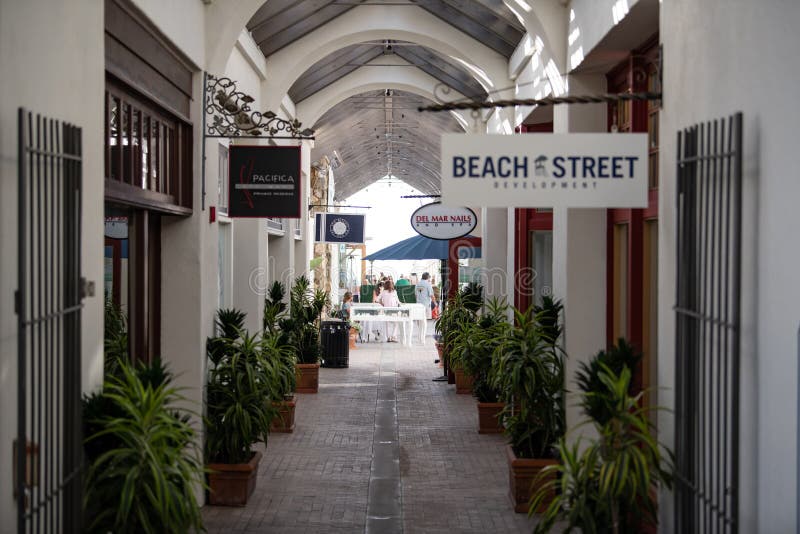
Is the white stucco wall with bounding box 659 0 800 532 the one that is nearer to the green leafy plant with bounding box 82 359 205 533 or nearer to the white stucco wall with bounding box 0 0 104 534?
the green leafy plant with bounding box 82 359 205 533

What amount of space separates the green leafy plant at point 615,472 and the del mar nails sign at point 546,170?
0.88m

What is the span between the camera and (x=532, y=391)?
24.3 ft

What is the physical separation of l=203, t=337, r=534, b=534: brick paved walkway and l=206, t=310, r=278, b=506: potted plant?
0.66 feet

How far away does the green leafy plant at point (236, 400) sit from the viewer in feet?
24.7

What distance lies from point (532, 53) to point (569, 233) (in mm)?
3298

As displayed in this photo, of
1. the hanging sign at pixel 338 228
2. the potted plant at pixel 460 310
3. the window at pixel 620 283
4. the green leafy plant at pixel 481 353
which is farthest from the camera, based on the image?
the hanging sign at pixel 338 228

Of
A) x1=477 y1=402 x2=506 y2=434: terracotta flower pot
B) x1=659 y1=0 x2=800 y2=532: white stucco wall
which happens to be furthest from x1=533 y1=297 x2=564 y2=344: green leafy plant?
x1=659 y1=0 x2=800 y2=532: white stucco wall

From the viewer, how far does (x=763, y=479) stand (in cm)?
359

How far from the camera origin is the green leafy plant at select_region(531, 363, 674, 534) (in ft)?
14.4

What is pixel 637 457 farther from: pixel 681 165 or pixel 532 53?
pixel 532 53

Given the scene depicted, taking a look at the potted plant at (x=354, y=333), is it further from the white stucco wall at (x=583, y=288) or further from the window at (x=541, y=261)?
the white stucco wall at (x=583, y=288)

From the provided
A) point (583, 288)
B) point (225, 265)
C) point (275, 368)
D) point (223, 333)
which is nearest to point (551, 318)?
point (583, 288)

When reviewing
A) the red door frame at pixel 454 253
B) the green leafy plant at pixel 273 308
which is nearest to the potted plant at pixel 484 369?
the green leafy plant at pixel 273 308

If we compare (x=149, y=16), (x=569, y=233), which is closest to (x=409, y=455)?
(x=569, y=233)
